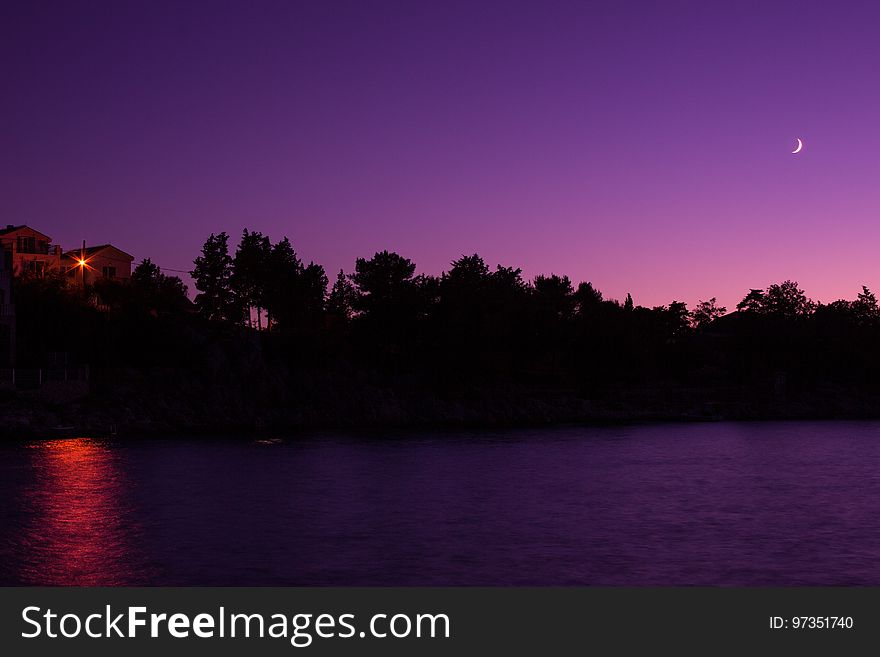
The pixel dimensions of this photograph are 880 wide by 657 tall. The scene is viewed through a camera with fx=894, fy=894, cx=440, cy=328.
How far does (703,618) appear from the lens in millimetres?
21031

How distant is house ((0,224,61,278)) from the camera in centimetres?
10831

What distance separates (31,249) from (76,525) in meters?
87.9

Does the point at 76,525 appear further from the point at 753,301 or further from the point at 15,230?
the point at 753,301

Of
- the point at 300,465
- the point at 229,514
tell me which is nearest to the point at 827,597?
the point at 229,514

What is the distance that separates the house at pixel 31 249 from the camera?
355ft

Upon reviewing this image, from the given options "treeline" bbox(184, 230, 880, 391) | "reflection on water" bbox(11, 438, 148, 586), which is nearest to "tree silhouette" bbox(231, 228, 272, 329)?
"treeline" bbox(184, 230, 880, 391)

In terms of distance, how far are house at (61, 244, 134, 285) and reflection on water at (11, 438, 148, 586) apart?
62358mm

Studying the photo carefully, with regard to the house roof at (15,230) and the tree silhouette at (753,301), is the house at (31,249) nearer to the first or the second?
the house roof at (15,230)

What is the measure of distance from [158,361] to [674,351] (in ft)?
263

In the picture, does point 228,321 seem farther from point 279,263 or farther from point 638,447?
point 638,447

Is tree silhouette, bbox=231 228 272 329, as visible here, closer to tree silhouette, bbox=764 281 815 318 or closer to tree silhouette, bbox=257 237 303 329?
tree silhouette, bbox=257 237 303 329

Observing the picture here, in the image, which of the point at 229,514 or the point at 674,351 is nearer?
the point at 229,514

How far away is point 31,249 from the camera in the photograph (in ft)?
364

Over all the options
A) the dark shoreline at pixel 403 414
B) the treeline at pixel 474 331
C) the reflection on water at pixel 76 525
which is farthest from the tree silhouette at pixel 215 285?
the reflection on water at pixel 76 525
